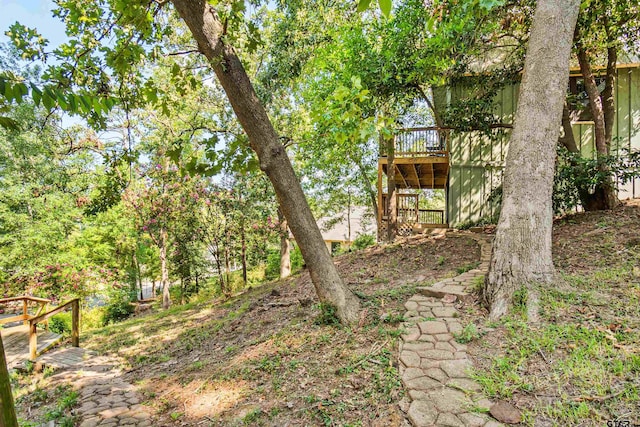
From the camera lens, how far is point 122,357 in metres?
5.99

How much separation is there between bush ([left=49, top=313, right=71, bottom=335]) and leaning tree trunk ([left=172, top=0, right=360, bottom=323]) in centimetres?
1065

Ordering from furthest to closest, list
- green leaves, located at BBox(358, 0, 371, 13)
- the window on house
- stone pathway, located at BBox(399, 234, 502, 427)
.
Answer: the window on house, stone pathway, located at BBox(399, 234, 502, 427), green leaves, located at BBox(358, 0, 371, 13)

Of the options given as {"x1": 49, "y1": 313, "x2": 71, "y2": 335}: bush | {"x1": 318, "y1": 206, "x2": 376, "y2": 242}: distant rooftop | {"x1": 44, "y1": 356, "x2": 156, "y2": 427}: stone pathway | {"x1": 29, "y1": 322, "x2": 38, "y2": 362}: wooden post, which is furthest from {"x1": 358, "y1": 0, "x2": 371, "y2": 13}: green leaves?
{"x1": 318, "y1": 206, "x2": 376, "y2": 242}: distant rooftop

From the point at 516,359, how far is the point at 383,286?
9.19 feet

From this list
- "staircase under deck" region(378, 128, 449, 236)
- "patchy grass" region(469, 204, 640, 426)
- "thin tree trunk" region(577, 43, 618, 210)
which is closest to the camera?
"patchy grass" region(469, 204, 640, 426)

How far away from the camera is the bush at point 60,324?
10168mm

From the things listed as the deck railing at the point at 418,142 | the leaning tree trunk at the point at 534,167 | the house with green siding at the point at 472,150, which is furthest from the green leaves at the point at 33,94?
the deck railing at the point at 418,142

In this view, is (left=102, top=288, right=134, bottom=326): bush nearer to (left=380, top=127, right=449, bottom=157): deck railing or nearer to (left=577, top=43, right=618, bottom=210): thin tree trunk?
(left=380, top=127, right=449, bottom=157): deck railing

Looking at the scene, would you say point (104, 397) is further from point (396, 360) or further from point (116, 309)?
point (116, 309)

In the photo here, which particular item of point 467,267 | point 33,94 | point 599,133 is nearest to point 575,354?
point 467,267

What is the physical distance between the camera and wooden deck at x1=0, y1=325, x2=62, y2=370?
5.53 m

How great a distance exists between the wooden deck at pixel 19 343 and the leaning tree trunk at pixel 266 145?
5489 mm

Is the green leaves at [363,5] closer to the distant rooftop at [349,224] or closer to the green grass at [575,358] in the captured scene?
the green grass at [575,358]

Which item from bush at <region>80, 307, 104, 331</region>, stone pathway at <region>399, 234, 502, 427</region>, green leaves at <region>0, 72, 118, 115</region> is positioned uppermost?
green leaves at <region>0, 72, 118, 115</region>
